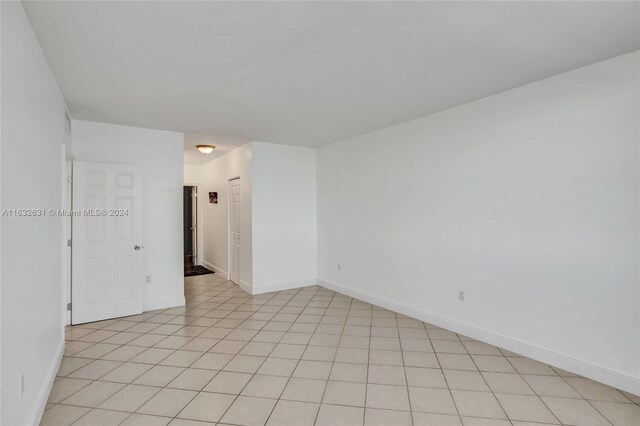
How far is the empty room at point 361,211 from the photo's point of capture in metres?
2.03

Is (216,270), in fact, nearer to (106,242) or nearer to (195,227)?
(195,227)

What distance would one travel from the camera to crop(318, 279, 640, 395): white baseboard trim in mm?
2509

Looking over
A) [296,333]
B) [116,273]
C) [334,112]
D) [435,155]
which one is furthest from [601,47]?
[116,273]

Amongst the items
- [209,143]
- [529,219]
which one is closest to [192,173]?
[209,143]

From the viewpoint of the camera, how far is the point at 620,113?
250 centimetres

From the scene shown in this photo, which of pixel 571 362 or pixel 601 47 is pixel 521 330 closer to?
pixel 571 362

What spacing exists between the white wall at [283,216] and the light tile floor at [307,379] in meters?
1.53

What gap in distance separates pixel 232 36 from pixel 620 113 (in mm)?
2982

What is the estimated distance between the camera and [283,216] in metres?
5.68

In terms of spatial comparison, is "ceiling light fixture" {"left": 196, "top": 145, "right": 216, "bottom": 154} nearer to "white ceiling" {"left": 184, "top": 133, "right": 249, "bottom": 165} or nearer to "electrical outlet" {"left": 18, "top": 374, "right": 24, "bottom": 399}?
"white ceiling" {"left": 184, "top": 133, "right": 249, "bottom": 165}

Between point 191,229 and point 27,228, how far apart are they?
6892 mm

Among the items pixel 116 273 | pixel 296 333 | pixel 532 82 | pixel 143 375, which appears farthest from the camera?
pixel 116 273

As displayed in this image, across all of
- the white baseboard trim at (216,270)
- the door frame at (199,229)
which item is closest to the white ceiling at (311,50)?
the white baseboard trim at (216,270)

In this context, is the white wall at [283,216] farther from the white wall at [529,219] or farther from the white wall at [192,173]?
the white wall at [192,173]
